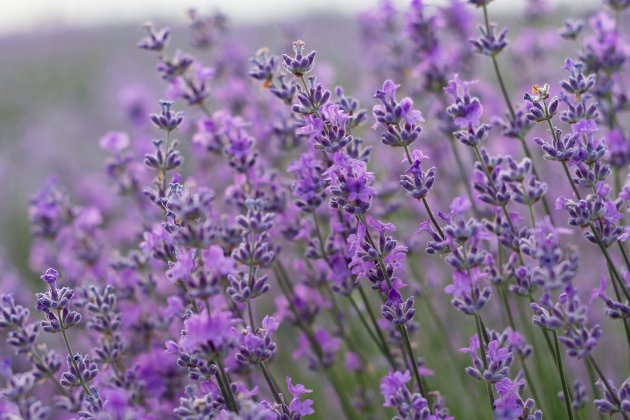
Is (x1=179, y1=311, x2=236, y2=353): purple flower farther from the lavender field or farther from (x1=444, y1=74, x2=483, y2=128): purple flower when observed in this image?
(x1=444, y1=74, x2=483, y2=128): purple flower

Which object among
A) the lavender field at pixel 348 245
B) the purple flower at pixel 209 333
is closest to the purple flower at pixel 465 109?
the lavender field at pixel 348 245

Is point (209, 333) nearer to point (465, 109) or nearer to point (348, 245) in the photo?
point (348, 245)

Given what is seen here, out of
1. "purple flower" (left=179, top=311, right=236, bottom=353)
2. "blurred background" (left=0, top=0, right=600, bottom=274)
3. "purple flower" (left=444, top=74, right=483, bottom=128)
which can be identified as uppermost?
"blurred background" (left=0, top=0, right=600, bottom=274)

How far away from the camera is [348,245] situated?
8.58 ft

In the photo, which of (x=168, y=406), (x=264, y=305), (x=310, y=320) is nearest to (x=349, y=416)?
(x=310, y=320)

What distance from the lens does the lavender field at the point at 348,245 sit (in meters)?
2.13

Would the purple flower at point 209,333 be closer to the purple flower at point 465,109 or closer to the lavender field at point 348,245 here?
the lavender field at point 348,245

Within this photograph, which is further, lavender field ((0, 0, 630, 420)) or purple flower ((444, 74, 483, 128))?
purple flower ((444, 74, 483, 128))

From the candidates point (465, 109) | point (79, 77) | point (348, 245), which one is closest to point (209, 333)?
point (348, 245)

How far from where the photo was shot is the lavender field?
2127mm

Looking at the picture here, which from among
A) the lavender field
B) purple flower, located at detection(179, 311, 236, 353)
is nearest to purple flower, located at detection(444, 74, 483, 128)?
the lavender field

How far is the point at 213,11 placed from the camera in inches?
169

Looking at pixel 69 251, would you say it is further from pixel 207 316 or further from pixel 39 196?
pixel 207 316

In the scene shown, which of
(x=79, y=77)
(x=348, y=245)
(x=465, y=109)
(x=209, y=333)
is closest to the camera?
(x=209, y=333)
